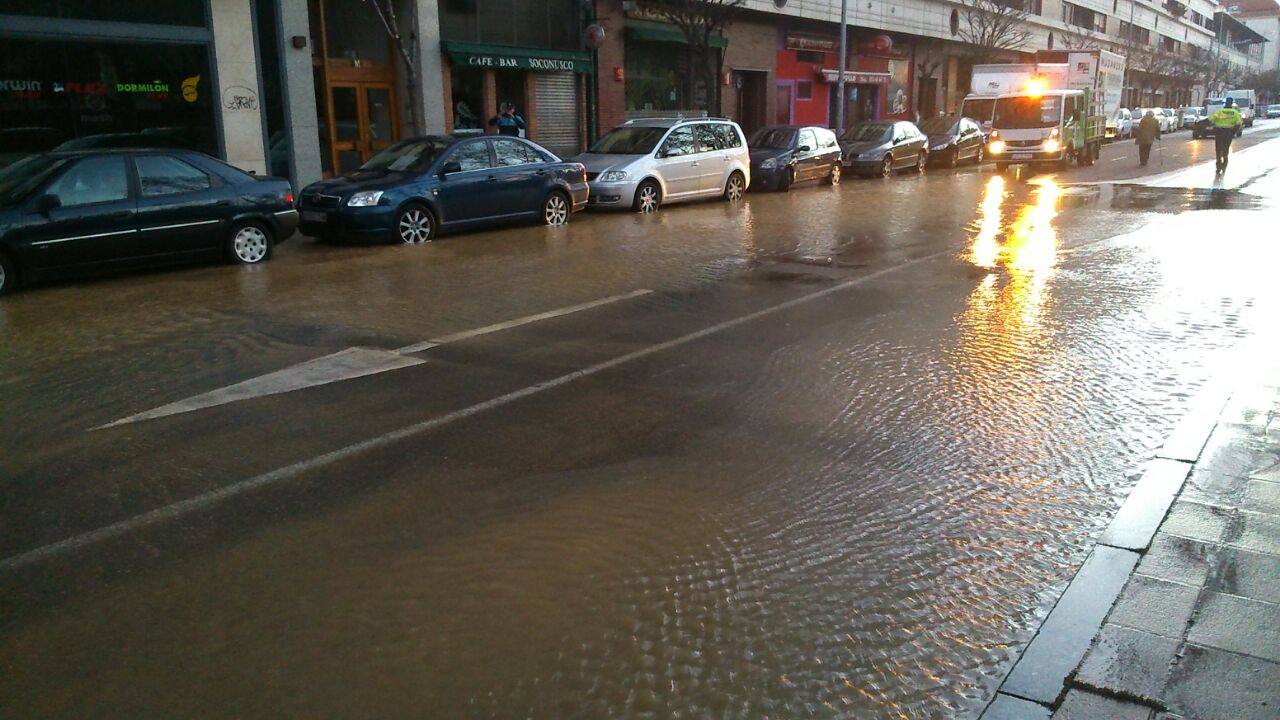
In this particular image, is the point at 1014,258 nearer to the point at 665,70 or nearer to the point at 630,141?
the point at 630,141

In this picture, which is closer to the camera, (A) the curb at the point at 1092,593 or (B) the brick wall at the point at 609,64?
(A) the curb at the point at 1092,593

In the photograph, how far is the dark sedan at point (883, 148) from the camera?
25828mm

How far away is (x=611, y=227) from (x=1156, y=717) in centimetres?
1330

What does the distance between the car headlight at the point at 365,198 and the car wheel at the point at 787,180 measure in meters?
11.2

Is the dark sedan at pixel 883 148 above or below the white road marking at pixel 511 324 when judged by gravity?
above

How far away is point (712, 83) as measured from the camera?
94.5ft

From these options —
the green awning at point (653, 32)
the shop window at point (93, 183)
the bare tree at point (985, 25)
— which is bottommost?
the shop window at point (93, 183)

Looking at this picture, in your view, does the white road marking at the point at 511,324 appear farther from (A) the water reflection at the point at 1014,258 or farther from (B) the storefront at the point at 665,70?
(B) the storefront at the point at 665,70

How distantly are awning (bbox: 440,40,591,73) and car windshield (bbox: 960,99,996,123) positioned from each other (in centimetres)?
1279

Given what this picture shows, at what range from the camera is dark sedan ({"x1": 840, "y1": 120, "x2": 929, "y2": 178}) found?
25.8 m

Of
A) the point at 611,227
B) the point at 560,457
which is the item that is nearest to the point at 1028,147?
the point at 611,227

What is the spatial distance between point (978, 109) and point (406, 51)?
18822 mm

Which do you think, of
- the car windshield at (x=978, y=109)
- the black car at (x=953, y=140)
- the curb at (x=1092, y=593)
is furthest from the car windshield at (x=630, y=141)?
the car windshield at (x=978, y=109)

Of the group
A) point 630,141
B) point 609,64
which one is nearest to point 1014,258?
point 630,141
